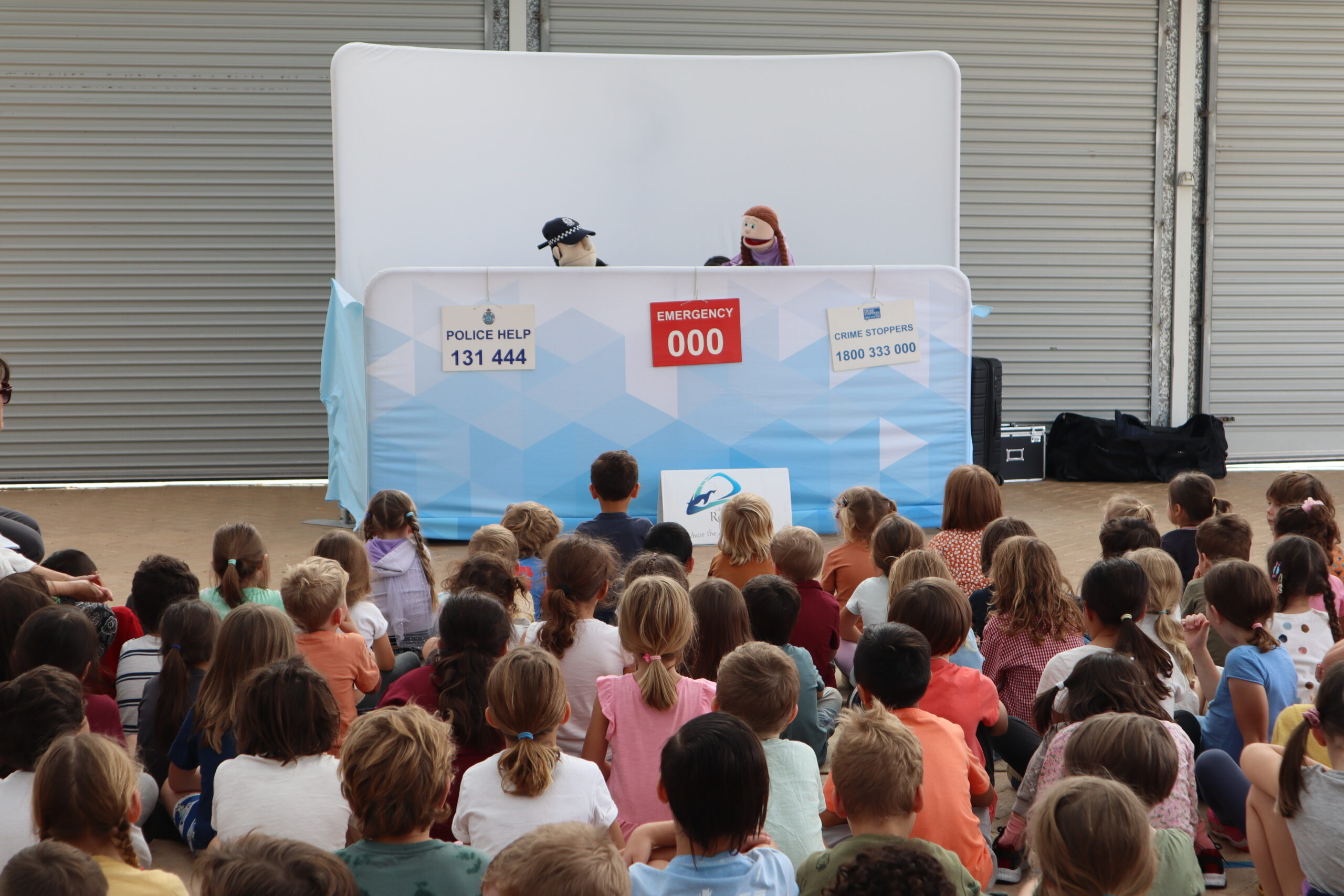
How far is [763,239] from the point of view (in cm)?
727

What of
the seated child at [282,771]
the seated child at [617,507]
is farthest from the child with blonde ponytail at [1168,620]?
the seated child at [282,771]

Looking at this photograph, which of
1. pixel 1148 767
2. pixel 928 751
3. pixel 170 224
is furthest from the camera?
pixel 170 224

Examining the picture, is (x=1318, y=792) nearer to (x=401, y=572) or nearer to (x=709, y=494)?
(x=401, y=572)

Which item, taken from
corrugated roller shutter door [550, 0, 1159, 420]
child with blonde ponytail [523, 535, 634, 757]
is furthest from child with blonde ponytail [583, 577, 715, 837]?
corrugated roller shutter door [550, 0, 1159, 420]

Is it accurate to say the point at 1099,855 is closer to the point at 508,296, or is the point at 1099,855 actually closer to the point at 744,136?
the point at 508,296

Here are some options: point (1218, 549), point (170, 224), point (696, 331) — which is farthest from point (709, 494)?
point (170, 224)

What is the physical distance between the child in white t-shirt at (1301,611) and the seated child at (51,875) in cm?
271

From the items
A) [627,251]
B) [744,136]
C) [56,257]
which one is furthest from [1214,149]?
[56,257]

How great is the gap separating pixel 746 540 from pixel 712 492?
2.61m

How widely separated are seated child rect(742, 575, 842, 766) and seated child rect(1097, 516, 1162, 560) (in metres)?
1.22

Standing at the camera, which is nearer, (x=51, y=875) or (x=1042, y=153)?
(x=51, y=875)

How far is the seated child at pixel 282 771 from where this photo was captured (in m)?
2.20

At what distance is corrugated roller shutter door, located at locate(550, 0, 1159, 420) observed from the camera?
384 inches

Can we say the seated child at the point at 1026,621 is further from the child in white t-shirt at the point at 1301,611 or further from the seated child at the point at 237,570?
the seated child at the point at 237,570
